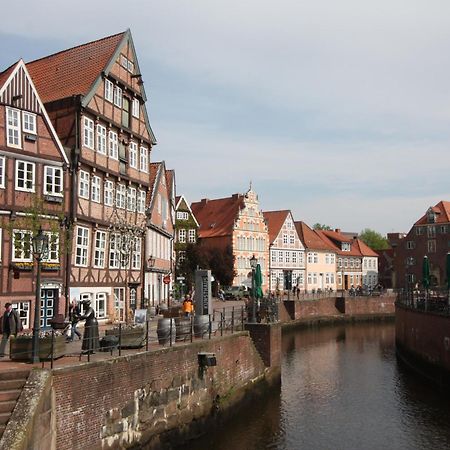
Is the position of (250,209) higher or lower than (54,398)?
higher

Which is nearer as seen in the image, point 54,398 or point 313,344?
point 54,398

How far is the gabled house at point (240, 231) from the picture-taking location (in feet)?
231

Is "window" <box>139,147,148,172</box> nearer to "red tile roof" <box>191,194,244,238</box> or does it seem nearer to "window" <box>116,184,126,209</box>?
"window" <box>116,184,126,209</box>

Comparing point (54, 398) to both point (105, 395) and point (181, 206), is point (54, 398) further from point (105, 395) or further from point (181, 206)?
point (181, 206)

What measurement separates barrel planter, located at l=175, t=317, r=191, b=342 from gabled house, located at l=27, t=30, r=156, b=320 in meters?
9.96

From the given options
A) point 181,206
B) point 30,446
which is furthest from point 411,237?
point 30,446

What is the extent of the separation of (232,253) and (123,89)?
37488mm

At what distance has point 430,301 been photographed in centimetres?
3259

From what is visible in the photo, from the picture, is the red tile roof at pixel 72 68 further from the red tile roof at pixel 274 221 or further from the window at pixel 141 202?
the red tile roof at pixel 274 221

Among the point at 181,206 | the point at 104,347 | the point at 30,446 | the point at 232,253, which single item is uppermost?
the point at 181,206

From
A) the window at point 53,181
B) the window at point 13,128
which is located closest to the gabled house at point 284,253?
the window at point 53,181

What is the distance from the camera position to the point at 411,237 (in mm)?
87625

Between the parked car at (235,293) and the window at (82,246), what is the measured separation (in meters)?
31.0

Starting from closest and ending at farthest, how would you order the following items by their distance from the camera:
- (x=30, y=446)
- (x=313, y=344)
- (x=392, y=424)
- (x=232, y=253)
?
1. (x=30, y=446)
2. (x=392, y=424)
3. (x=313, y=344)
4. (x=232, y=253)
